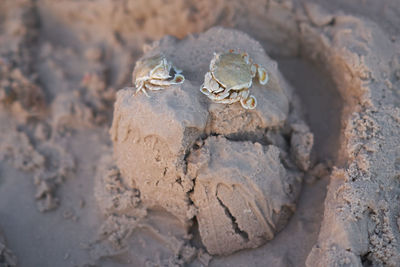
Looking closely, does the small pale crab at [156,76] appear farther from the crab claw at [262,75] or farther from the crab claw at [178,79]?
the crab claw at [262,75]

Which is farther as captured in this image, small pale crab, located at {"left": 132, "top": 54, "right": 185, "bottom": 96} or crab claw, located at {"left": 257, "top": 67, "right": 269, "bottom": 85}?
crab claw, located at {"left": 257, "top": 67, "right": 269, "bottom": 85}

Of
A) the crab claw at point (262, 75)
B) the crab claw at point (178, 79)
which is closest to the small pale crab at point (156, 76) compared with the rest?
the crab claw at point (178, 79)

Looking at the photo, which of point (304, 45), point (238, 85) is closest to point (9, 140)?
point (238, 85)

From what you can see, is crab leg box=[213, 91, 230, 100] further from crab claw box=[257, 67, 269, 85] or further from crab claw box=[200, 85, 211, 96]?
crab claw box=[257, 67, 269, 85]

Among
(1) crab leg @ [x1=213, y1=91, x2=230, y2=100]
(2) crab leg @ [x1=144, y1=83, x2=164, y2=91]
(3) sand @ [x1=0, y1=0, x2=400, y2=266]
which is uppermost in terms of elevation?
(2) crab leg @ [x1=144, y1=83, x2=164, y2=91]

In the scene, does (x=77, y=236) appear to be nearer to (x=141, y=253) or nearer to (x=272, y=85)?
(x=141, y=253)

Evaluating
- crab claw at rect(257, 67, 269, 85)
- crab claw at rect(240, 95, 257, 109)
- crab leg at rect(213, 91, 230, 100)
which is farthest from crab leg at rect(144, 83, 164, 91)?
crab claw at rect(257, 67, 269, 85)
